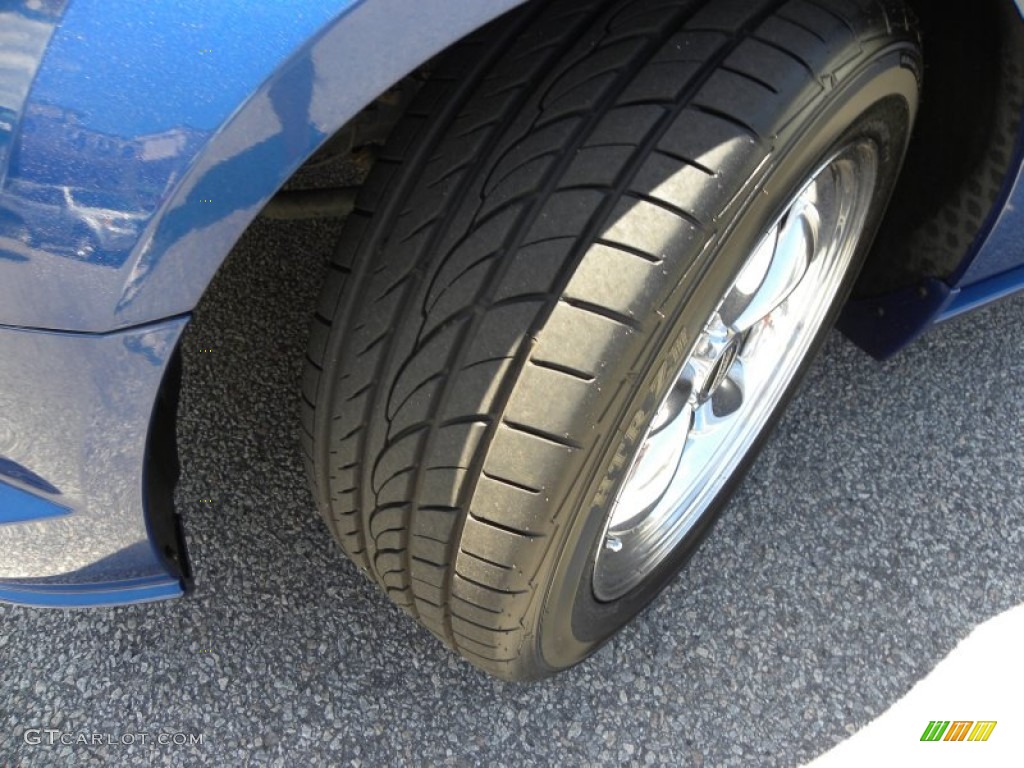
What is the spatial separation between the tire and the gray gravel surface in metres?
0.45

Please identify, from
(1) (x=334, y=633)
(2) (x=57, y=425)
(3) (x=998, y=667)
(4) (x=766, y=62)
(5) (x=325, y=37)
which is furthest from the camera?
(3) (x=998, y=667)

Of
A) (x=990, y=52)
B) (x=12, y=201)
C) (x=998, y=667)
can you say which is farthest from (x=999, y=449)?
(x=12, y=201)

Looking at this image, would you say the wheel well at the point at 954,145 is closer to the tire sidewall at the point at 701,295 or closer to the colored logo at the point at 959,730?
the tire sidewall at the point at 701,295

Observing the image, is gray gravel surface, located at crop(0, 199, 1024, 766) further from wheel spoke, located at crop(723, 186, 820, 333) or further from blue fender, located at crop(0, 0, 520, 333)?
blue fender, located at crop(0, 0, 520, 333)

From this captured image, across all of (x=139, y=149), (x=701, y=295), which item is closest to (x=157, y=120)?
(x=139, y=149)

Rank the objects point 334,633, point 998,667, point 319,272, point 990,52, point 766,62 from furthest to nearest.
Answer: point 319,272 < point 998,667 < point 334,633 < point 990,52 < point 766,62

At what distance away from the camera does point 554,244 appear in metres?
0.99

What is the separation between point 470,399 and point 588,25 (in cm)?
44

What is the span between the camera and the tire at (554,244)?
986 millimetres

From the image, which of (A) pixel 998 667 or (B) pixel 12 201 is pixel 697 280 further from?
(A) pixel 998 667

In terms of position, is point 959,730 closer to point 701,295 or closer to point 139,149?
point 701,295

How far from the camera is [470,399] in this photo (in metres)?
1.05

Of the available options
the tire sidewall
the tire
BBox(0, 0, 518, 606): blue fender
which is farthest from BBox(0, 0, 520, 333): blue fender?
the tire sidewall

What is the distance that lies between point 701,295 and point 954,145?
72 cm
